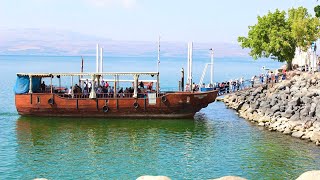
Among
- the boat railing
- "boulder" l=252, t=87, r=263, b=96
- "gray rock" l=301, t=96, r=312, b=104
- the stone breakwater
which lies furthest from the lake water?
"boulder" l=252, t=87, r=263, b=96

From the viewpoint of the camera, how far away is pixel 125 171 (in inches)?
→ 1029

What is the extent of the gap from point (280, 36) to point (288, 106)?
19269 millimetres

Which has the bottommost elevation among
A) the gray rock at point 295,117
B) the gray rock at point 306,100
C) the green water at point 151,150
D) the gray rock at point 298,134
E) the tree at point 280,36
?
the green water at point 151,150

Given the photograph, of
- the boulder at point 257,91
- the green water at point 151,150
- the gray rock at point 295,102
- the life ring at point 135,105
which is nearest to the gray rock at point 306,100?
the gray rock at point 295,102

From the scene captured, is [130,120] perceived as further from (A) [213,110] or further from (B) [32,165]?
(B) [32,165]

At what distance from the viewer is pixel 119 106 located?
42.1 m

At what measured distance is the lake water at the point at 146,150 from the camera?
26312 millimetres

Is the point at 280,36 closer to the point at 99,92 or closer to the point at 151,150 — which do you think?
the point at 99,92

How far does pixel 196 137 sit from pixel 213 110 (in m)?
15.2

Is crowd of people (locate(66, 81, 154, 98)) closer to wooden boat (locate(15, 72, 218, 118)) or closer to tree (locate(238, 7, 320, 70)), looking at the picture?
wooden boat (locate(15, 72, 218, 118))

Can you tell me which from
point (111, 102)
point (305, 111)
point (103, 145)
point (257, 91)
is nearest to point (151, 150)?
point (103, 145)

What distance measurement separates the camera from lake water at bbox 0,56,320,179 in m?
26.3

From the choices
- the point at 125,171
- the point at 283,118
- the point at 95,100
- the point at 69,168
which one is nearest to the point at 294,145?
the point at 283,118

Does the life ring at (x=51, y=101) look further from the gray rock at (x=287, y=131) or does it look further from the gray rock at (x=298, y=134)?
the gray rock at (x=298, y=134)
